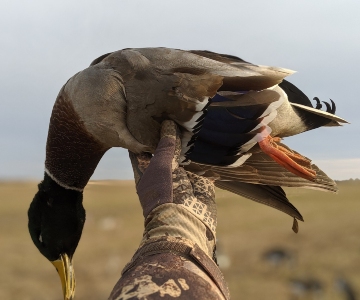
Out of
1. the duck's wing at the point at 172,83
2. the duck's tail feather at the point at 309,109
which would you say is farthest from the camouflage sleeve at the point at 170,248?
the duck's tail feather at the point at 309,109

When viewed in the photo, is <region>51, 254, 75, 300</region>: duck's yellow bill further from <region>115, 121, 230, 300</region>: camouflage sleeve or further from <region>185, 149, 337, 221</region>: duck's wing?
<region>115, 121, 230, 300</region>: camouflage sleeve

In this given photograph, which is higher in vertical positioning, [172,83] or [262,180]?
[172,83]

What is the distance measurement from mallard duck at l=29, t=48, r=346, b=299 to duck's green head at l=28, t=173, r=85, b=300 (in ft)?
0.73

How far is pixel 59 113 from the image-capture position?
5.89ft

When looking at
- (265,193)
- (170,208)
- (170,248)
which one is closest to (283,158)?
(265,193)

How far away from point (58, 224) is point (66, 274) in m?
0.29

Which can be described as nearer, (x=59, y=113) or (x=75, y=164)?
(x=59, y=113)

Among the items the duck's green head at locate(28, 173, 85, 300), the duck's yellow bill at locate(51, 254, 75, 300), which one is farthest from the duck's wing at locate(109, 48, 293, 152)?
the duck's yellow bill at locate(51, 254, 75, 300)

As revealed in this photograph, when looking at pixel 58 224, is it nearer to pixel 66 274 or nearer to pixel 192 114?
pixel 66 274

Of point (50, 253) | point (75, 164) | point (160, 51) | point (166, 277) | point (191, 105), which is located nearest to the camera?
point (166, 277)

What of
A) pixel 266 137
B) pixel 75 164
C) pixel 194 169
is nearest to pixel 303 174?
pixel 266 137

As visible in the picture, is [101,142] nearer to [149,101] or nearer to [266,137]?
[149,101]

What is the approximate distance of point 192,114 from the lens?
1.58 metres

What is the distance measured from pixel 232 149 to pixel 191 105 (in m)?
0.29
